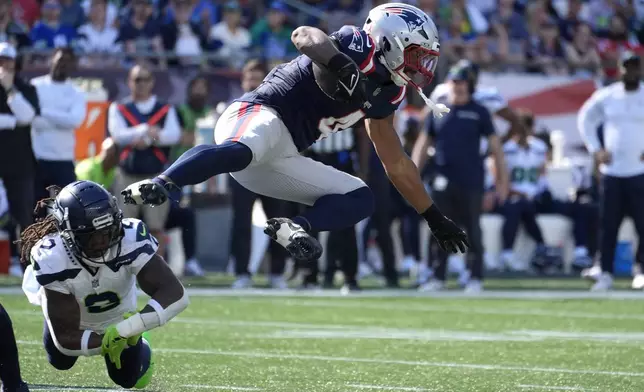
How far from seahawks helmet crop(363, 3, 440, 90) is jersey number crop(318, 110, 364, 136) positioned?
23 centimetres

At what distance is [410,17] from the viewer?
5.76 m

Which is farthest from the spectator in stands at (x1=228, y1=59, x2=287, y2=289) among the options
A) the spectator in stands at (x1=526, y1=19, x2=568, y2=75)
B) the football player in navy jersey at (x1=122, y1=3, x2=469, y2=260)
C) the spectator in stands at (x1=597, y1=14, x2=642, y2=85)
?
the spectator in stands at (x1=597, y1=14, x2=642, y2=85)

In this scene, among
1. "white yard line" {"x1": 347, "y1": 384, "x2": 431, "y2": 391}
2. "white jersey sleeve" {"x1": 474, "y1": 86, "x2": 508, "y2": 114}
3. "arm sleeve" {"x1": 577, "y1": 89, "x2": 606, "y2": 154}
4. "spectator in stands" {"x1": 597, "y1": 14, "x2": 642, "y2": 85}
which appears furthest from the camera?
"spectator in stands" {"x1": 597, "y1": 14, "x2": 642, "y2": 85}

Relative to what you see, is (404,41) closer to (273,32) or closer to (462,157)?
(462,157)

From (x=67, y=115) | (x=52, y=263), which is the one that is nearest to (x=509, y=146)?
(x=67, y=115)

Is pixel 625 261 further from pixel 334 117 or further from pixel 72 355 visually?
pixel 72 355

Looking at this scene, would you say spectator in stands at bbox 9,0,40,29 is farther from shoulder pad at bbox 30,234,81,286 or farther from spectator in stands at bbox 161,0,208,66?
shoulder pad at bbox 30,234,81,286

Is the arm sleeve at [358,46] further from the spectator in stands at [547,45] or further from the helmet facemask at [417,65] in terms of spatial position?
the spectator in stands at [547,45]

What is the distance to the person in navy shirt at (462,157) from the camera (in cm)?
1087

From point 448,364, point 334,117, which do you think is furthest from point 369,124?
point 448,364

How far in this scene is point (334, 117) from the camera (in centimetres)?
584

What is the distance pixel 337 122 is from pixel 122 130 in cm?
504

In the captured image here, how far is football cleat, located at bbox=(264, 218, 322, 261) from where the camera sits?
5.25m

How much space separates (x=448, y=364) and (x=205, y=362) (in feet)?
3.71
